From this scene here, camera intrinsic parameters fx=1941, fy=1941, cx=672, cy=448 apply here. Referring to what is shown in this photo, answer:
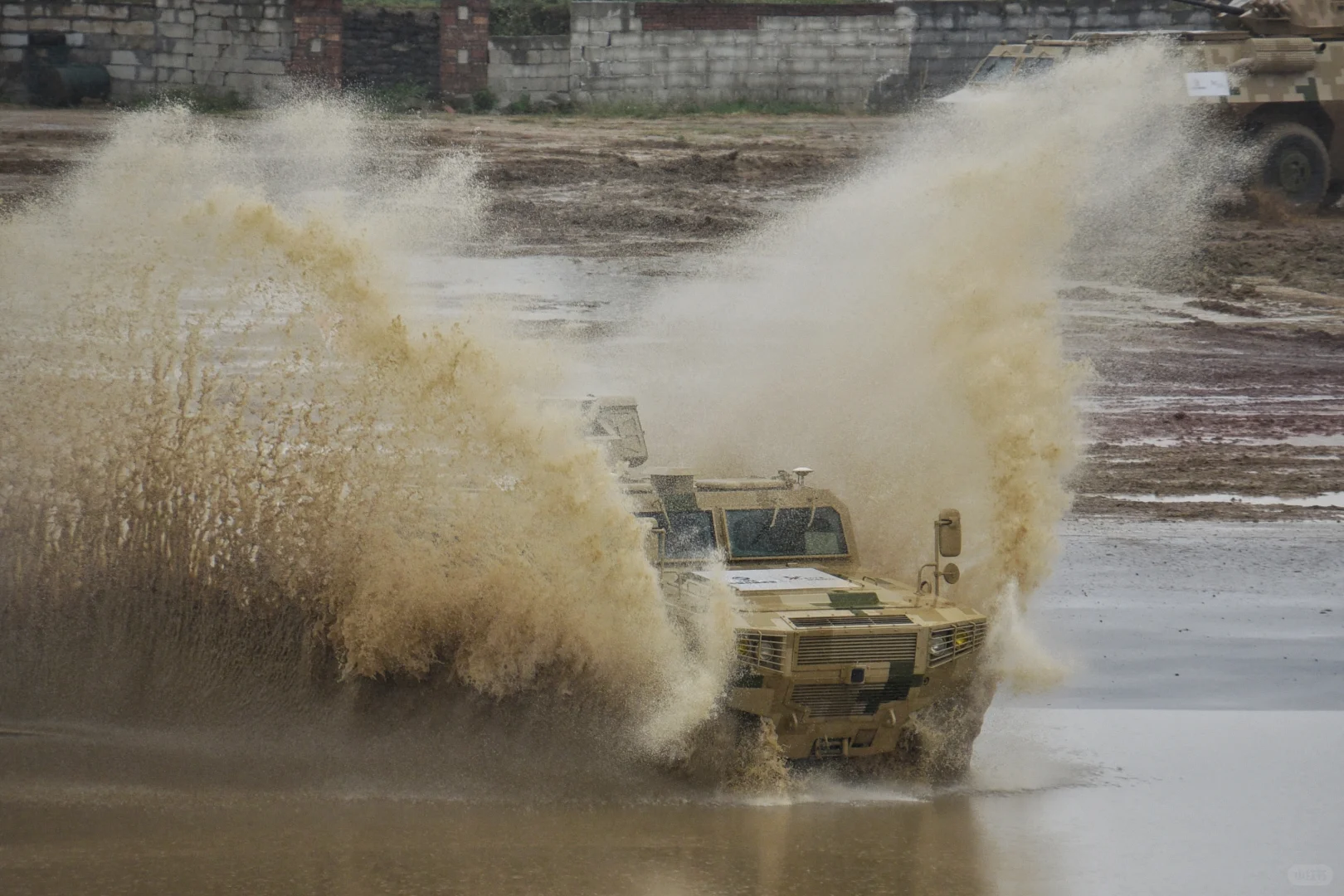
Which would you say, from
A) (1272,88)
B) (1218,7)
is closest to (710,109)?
(1218,7)

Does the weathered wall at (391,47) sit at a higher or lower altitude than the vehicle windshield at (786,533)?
higher

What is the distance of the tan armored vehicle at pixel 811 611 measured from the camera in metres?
8.78

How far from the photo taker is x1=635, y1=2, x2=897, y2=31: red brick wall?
2961 cm

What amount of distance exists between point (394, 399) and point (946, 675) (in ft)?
10.3

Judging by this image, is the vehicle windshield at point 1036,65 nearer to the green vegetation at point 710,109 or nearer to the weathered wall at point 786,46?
the weathered wall at point 786,46

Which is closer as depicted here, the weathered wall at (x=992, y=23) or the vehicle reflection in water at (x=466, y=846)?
the vehicle reflection in water at (x=466, y=846)

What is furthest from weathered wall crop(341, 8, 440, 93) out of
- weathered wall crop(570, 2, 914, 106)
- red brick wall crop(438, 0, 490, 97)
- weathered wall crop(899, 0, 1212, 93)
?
weathered wall crop(899, 0, 1212, 93)

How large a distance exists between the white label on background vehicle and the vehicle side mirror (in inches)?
640

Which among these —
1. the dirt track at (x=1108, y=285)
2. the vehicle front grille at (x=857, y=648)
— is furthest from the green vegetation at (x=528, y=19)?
the vehicle front grille at (x=857, y=648)

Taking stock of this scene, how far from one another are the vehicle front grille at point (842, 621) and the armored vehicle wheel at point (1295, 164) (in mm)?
17813

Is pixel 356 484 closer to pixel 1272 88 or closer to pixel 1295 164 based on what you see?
pixel 1272 88

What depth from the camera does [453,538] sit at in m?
9.61

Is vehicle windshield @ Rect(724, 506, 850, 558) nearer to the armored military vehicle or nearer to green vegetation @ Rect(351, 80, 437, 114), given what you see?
the armored military vehicle

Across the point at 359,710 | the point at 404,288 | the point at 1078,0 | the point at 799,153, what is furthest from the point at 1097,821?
the point at 1078,0
